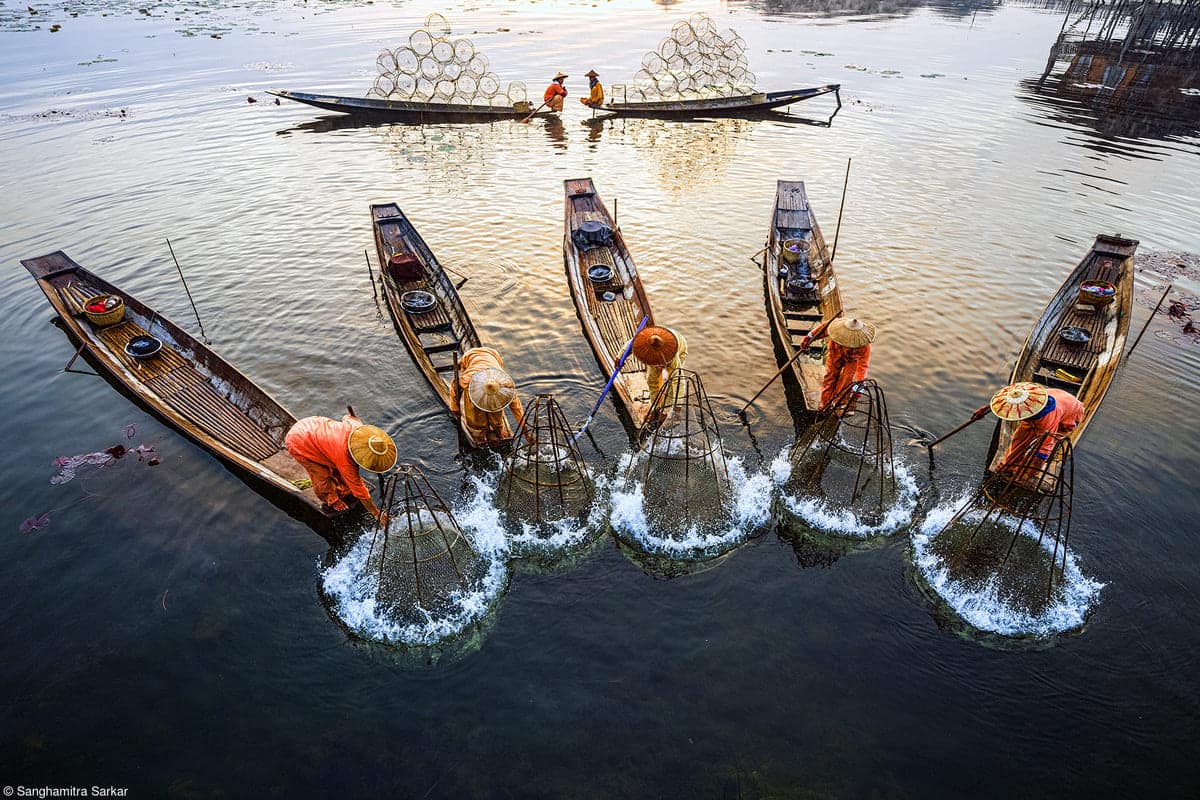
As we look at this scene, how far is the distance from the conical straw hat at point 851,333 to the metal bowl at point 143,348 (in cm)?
1141

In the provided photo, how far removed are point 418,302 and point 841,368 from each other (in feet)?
25.2

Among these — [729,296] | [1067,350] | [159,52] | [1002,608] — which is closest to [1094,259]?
[1067,350]

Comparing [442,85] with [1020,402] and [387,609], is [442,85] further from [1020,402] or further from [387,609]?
[1020,402]

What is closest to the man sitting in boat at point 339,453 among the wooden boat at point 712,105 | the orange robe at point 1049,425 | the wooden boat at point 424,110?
the orange robe at point 1049,425

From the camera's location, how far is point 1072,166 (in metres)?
20.5

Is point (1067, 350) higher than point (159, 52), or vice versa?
point (159, 52)

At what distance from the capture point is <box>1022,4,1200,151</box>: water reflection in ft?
80.7

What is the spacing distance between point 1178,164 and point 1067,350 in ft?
56.8

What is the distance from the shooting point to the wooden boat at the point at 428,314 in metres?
10.0

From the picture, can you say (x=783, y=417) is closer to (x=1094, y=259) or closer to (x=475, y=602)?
(x=475, y=602)

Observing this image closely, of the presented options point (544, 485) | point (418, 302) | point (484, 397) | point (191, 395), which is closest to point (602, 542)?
point (544, 485)

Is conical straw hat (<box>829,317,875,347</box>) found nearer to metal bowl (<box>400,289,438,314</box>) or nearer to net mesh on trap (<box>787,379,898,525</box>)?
net mesh on trap (<box>787,379,898,525</box>)

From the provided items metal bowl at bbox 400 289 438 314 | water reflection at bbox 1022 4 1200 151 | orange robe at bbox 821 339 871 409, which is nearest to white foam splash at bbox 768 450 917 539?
orange robe at bbox 821 339 871 409

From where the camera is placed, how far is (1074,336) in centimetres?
1009
